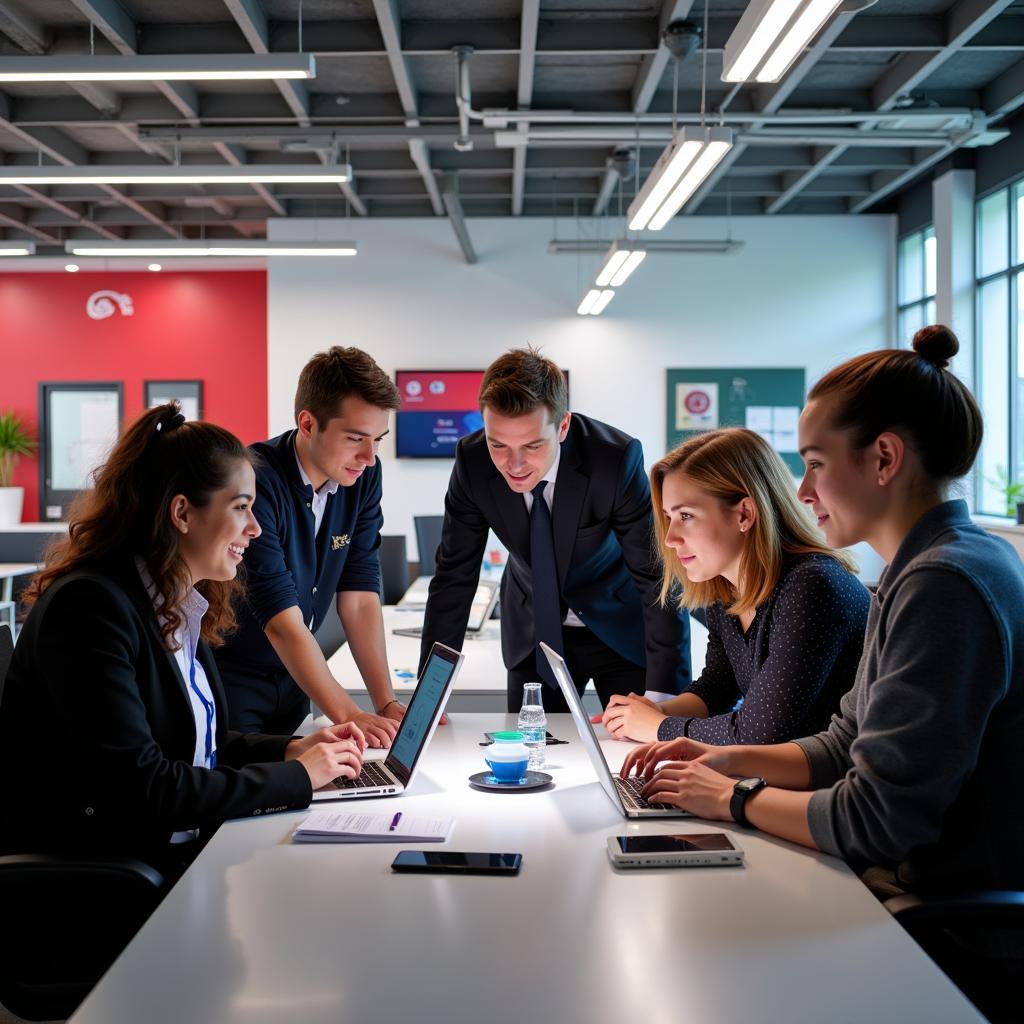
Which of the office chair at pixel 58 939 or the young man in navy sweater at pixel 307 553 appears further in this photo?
the young man in navy sweater at pixel 307 553

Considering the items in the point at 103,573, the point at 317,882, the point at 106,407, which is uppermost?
the point at 106,407

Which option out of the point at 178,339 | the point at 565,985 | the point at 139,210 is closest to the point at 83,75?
the point at 565,985

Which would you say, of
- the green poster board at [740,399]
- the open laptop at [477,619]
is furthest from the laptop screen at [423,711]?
the green poster board at [740,399]

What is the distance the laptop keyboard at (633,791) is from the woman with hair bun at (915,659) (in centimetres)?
5

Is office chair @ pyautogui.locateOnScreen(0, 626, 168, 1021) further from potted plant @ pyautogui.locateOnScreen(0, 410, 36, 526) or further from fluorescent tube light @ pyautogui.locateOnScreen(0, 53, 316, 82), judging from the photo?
potted plant @ pyautogui.locateOnScreen(0, 410, 36, 526)

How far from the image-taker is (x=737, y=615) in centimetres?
217

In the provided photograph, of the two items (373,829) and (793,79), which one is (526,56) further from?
(373,829)

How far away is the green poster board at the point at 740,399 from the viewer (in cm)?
855

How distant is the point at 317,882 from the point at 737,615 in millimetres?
1083

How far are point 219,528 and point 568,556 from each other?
1.13 m

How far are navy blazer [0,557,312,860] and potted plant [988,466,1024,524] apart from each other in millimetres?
5419

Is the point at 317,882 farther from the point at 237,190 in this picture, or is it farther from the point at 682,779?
the point at 237,190

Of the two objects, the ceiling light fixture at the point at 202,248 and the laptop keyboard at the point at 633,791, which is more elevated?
the ceiling light fixture at the point at 202,248

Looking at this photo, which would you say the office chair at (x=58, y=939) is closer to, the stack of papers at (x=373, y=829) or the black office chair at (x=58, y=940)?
the black office chair at (x=58, y=940)
